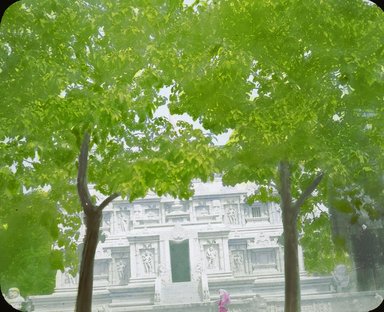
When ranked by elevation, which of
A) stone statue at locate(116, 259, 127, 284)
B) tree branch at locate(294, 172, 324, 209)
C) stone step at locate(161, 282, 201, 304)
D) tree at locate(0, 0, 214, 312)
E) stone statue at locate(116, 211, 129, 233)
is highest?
tree at locate(0, 0, 214, 312)

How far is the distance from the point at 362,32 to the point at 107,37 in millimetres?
3067

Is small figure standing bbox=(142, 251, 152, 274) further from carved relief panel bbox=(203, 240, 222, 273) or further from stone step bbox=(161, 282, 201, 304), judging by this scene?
carved relief panel bbox=(203, 240, 222, 273)

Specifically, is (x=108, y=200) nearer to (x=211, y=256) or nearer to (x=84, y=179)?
(x=84, y=179)

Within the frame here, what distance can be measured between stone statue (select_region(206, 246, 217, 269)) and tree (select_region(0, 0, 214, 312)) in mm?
724

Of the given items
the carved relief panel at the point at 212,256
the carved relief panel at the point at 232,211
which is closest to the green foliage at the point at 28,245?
the carved relief panel at the point at 212,256

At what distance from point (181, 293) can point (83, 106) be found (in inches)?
93.1

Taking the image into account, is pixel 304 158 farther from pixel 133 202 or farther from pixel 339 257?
pixel 133 202

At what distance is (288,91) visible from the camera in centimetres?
627

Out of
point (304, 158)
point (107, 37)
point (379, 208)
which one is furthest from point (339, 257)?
point (107, 37)

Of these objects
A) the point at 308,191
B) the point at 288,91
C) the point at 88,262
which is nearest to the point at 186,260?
A: the point at 88,262

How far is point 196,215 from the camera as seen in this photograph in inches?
235

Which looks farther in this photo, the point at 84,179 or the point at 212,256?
the point at 84,179

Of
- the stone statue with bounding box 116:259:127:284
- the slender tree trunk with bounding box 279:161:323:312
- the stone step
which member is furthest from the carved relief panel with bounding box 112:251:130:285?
the slender tree trunk with bounding box 279:161:323:312

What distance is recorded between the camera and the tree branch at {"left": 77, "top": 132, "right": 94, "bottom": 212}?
6062 mm
